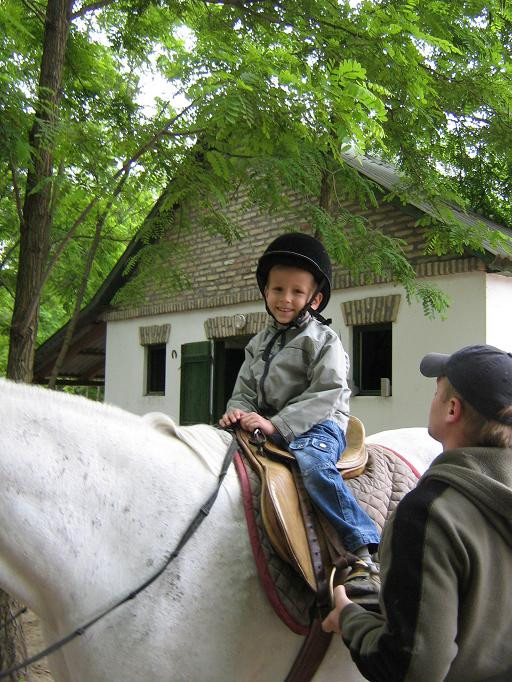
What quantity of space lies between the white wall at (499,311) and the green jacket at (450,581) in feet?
20.5

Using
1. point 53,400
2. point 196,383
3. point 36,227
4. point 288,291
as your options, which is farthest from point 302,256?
point 196,383

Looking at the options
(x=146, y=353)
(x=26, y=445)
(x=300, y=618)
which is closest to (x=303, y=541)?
(x=300, y=618)

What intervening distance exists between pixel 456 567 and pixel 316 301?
4.80 ft

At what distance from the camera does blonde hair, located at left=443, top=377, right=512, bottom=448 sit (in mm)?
1454

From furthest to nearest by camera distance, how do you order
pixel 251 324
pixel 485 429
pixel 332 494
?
pixel 251 324 → pixel 332 494 → pixel 485 429

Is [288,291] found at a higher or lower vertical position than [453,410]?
higher

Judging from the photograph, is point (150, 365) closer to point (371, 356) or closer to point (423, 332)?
point (371, 356)

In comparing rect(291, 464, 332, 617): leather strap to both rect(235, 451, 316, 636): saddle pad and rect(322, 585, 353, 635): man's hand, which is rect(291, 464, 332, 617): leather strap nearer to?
rect(235, 451, 316, 636): saddle pad

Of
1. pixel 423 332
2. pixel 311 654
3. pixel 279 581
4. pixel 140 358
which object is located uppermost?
pixel 423 332

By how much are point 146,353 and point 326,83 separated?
9210 millimetres

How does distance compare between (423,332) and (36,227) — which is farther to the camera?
(423,332)

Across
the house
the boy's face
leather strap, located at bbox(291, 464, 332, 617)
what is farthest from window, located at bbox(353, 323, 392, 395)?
leather strap, located at bbox(291, 464, 332, 617)

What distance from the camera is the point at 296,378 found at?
2.47 m

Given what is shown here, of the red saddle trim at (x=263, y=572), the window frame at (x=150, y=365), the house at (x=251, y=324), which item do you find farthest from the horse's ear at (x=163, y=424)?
the window frame at (x=150, y=365)
